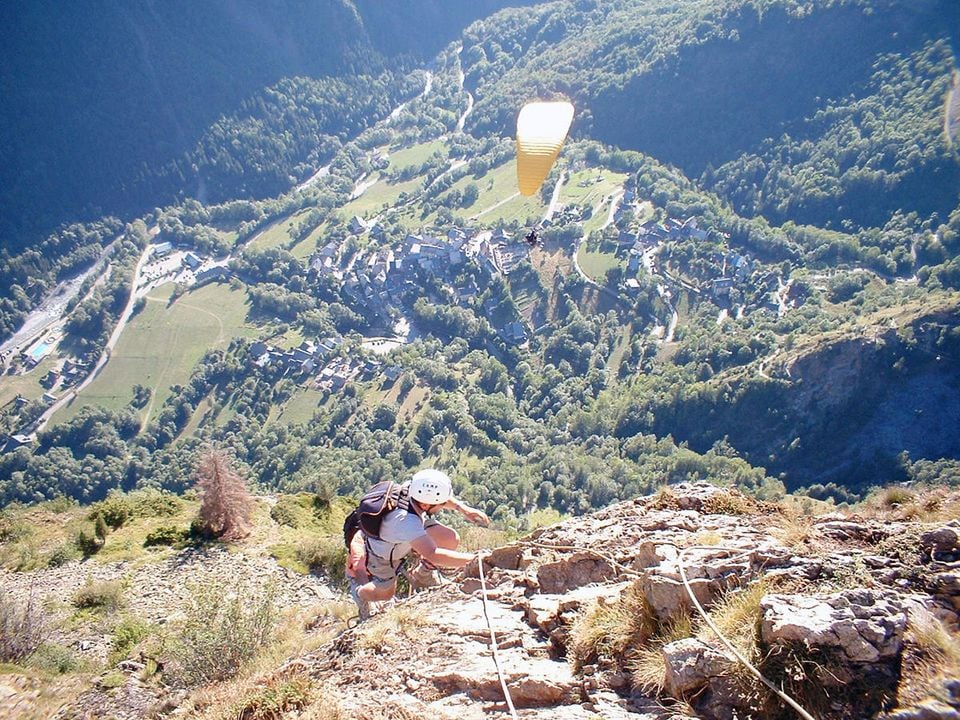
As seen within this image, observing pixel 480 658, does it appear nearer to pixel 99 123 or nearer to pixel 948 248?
pixel 948 248

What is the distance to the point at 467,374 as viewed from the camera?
58625 millimetres

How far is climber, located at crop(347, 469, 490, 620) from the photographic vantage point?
6875 mm

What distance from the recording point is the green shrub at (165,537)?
594 inches

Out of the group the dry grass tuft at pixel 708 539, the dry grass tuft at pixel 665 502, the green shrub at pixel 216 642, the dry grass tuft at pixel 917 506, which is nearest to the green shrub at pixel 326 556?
the green shrub at pixel 216 642

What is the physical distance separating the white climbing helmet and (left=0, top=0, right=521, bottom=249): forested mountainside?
9366 centimetres

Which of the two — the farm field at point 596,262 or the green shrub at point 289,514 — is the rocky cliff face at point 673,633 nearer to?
the green shrub at point 289,514

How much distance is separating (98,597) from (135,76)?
11571cm

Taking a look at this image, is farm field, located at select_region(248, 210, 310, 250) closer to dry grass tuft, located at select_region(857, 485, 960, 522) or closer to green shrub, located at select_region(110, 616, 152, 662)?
green shrub, located at select_region(110, 616, 152, 662)

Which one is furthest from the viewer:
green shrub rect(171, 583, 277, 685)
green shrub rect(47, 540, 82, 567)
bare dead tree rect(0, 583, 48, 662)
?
green shrub rect(47, 540, 82, 567)

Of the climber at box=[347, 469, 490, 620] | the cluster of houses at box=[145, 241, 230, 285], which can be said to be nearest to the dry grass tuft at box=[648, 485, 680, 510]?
the climber at box=[347, 469, 490, 620]

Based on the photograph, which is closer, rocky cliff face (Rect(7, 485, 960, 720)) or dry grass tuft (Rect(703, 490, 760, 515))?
rocky cliff face (Rect(7, 485, 960, 720))

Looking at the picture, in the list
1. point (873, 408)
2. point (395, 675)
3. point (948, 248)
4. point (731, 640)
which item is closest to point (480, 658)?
point (395, 675)

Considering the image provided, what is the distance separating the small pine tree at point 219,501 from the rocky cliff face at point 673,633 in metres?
7.04

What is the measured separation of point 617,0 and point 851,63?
172 feet
